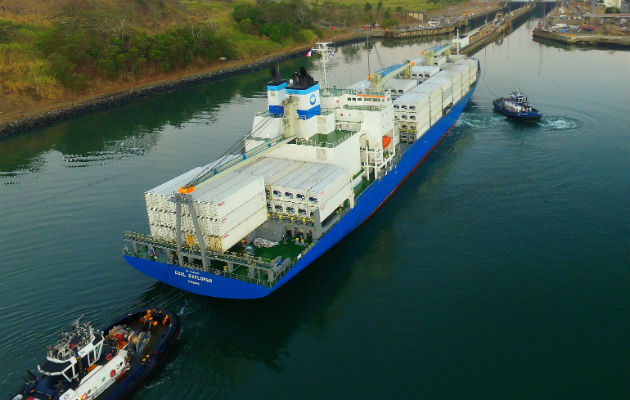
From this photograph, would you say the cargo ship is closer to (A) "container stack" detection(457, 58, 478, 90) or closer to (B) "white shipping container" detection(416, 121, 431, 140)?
(B) "white shipping container" detection(416, 121, 431, 140)

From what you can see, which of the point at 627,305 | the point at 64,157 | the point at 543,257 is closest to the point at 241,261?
the point at 543,257

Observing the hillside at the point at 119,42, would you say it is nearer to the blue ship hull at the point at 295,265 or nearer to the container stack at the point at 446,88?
the container stack at the point at 446,88

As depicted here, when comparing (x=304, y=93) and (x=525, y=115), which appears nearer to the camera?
(x=304, y=93)

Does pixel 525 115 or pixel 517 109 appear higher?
pixel 517 109

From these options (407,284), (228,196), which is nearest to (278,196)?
(228,196)

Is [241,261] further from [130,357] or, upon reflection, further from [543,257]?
[543,257]

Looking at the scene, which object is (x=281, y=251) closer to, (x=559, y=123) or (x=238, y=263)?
(x=238, y=263)
